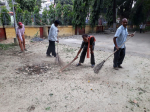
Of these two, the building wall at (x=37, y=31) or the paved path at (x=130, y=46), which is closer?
the paved path at (x=130, y=46)

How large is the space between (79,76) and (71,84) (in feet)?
1.85

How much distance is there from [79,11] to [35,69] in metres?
11.8

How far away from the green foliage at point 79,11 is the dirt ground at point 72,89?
35.8 ft

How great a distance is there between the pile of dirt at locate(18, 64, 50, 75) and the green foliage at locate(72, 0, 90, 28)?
10963mm

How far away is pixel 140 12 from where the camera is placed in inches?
879

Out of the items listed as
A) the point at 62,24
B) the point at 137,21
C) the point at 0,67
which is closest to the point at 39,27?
the point at 62,24

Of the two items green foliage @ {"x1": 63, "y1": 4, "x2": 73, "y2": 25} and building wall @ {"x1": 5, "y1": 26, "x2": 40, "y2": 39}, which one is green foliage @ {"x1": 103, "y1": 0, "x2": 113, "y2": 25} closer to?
green foliage @ {"x1": 63, "y1": 4, "x2": 73, "y2": 25}

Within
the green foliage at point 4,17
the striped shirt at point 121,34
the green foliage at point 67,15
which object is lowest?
the striped shirt at point 121,34

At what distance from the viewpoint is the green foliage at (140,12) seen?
20.3 meters

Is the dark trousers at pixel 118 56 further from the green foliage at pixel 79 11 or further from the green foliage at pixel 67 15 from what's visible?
the green foliage at pixel 67 15

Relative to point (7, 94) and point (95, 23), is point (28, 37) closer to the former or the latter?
point (7, 94)

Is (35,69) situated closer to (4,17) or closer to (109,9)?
(4,17)

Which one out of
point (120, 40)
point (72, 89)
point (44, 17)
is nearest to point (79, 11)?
point (44, 17)

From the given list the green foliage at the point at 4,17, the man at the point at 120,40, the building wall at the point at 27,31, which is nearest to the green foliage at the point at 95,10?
the building wall at the point at 27,31
